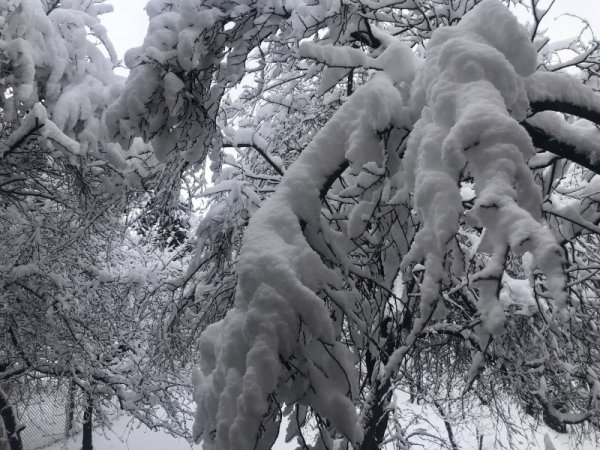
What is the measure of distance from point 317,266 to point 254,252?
0.23 metres

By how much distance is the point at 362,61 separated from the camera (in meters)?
2.38

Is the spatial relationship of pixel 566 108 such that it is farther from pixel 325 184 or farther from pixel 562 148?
pixel 325 184

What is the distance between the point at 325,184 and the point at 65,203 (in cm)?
458

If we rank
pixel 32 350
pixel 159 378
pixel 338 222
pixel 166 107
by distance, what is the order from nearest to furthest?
1. pixel 338 222
2. pixel 166 107
3. pixel 32 350
4. pixel 159 378

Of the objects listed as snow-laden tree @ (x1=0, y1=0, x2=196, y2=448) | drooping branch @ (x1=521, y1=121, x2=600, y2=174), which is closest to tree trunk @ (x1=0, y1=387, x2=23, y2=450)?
snow-laden tree @ (x1=0, y1=0, x2=196, y2=448)

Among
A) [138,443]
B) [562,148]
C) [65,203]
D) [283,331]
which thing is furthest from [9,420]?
[562,148]

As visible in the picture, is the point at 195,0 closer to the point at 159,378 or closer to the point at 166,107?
the point at 166,107

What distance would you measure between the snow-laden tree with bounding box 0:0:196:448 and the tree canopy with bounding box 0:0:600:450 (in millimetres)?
36

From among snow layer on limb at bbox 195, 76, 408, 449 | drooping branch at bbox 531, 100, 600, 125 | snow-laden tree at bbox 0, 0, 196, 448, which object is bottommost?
snow layer on limb at bbox 195, 76, 408, 449

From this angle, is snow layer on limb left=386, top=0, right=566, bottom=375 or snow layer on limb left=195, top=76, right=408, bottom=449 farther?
snow layer on limb left=195, top=76, right=408, bottom=449

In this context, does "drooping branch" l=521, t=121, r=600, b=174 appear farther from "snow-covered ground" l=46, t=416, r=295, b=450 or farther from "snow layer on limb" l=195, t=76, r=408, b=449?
"snow-covered ground" l=46, t=416, r=295, b=450

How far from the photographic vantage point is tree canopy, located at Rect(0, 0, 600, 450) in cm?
138

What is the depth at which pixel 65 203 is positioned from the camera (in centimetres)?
551

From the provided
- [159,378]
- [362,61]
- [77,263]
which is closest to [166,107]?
[362,61]
